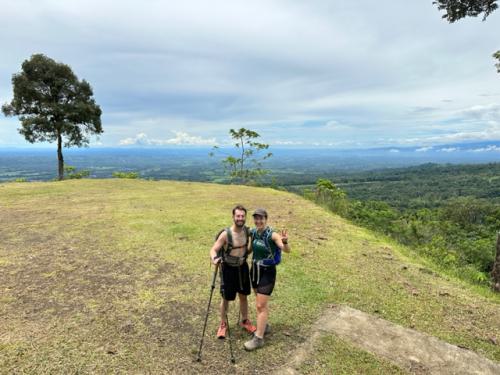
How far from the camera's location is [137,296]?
6461mm

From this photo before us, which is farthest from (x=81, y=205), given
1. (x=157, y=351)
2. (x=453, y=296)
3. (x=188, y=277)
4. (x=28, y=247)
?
(x=453, y=296)

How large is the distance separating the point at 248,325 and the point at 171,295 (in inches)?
76.1

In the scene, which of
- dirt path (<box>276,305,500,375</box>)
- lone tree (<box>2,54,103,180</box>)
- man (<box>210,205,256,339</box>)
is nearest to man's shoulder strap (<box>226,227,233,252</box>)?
man (<box>210,205,256,339</box>)

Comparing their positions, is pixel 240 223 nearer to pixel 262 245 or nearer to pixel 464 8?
pixel 262 245

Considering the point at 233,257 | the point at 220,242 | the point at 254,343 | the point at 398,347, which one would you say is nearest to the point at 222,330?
the point at 254,343

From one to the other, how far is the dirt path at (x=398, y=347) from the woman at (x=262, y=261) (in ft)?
2.06

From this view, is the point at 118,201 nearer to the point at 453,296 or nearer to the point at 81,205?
the point at 81,205

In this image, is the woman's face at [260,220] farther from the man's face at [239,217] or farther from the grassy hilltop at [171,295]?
the grassy hilltop at [171,295]

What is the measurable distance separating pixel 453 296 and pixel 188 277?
5769 mm

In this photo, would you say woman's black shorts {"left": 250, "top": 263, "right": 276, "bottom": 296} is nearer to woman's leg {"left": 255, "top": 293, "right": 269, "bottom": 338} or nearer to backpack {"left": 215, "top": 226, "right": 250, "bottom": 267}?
woman's leg {"left": 255, "top": 293, "right": 269, "bottom": 338}

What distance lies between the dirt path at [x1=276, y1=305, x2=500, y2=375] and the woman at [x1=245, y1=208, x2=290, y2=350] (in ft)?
2.06

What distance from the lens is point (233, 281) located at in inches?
198

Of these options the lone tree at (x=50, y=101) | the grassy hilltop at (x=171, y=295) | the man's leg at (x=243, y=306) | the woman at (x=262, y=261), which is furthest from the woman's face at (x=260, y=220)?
the lone tree at (x=50, y=101)

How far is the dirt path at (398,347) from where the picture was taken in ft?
15.0
